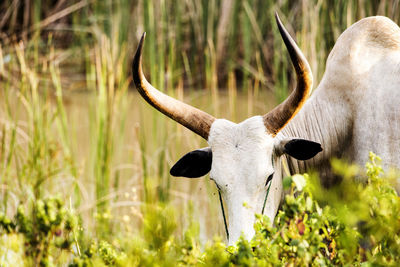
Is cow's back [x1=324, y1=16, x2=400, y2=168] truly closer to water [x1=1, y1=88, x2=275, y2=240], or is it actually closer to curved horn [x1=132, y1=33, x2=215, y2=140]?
curved horn [x1=132, y1=33, x2=215, y2=140]

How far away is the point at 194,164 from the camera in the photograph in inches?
112

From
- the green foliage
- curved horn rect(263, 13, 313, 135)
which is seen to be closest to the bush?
the green foliage

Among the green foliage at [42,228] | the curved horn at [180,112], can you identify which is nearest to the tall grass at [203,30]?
the curved horn at [180,112]

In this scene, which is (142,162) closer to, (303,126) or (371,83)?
(303,126)

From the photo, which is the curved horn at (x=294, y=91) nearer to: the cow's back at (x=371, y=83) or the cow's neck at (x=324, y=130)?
the cow's neck at (x=324, y=130)

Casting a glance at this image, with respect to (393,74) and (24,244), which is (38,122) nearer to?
(393,74)

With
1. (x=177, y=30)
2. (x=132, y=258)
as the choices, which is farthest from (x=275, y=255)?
(x=177, y=30)

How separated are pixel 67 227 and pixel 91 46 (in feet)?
20.1

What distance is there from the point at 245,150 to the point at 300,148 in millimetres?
275

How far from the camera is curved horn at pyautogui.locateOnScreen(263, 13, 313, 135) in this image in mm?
2434

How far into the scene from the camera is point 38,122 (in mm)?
3994

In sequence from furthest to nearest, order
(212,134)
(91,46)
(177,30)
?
(91,46) → (177,30) → (212,134)

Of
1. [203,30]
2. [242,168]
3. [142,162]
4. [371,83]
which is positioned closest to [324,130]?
[371,83]

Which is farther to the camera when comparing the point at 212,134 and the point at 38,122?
the point at 38,122
